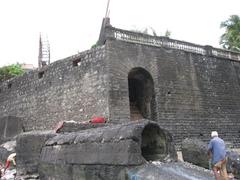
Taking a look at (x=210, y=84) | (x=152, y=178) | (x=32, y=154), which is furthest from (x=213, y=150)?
(x=210, y=84)

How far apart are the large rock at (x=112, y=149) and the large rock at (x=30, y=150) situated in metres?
0.82

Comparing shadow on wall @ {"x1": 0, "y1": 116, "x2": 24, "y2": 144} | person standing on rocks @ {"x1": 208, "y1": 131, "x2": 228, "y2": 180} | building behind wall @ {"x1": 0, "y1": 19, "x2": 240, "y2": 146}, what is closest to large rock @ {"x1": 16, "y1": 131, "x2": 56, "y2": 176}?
person standing on rocks @ {"x1": 208, "y1": 131, "x2": 228, "y2": 180}

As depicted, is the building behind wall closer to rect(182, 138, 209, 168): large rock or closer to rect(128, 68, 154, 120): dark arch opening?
rect(128, 68, 154, 120): dark arch opening

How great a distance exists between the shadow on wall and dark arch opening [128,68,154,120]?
18.5 feet

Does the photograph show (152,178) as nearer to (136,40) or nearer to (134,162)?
(134,162)

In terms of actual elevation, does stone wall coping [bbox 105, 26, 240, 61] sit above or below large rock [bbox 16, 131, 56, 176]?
above


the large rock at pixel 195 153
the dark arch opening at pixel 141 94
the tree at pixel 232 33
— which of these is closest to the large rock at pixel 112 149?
the large rock at pixel 195 153

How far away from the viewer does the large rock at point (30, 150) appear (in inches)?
216

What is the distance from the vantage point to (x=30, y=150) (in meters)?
5.59

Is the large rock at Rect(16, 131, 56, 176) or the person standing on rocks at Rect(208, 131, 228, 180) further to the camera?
the large rock at Rect(16, 131, 56, 176)

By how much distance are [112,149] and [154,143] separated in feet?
1.72

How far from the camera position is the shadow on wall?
15.3 meters

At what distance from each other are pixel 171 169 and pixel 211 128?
490 inches

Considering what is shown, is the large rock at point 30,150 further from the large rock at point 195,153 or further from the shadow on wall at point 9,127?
the shadow on wall at point 9,127
